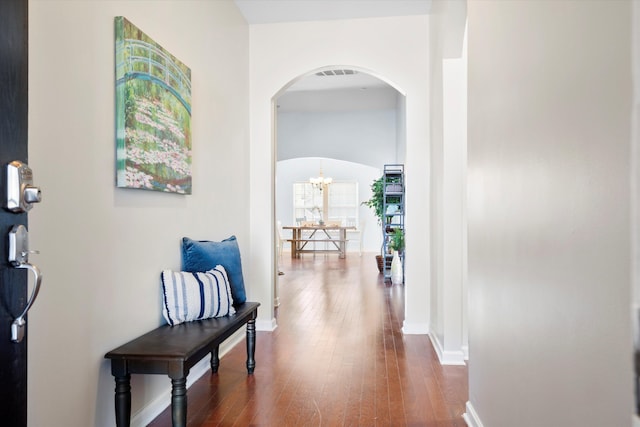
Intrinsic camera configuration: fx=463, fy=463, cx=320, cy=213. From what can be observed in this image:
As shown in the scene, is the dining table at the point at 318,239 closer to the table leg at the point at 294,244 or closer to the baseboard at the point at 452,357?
the table leg at the point at 294,244

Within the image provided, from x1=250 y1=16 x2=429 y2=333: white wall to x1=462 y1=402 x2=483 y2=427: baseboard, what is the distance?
6.20 feet

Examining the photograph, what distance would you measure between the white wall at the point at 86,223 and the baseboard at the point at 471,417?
66.6 inches

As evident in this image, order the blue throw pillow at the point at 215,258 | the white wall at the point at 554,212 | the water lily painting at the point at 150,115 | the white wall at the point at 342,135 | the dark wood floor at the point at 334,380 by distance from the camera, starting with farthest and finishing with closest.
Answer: the white wall at the point at 342,135
the blue throw pillow at the point at 215,258
the dark wood floor at the point at 334,380
the water lily painting at the point at 150,115
the white wall at the point at 554,212

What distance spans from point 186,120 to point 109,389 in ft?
5.34

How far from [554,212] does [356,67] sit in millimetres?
3539

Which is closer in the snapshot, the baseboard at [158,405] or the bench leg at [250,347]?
the baseboard at [158,405]

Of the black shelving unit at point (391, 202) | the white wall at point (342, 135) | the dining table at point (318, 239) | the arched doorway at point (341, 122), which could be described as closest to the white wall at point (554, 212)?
the black shelving unit at point (391, 202)

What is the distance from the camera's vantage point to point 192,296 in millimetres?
2746

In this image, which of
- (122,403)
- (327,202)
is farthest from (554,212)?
(327,202)

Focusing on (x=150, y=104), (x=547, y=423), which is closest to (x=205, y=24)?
(x=150, y=104)

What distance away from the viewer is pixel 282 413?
2582 millimetres

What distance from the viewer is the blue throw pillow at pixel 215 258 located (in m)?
2.98

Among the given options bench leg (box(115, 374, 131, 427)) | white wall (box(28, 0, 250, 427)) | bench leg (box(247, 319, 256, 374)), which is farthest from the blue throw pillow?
bench leg (box(115, 374, 131, 427))

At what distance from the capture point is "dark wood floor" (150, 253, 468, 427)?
2.54m
